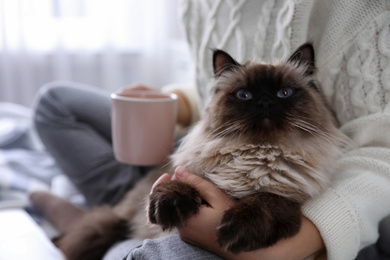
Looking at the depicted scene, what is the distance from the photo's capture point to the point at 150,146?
3.66 feet

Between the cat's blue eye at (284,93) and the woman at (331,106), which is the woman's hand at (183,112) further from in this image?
the cat's blue eye at (284,93)

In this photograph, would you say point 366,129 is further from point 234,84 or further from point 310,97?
point 234,84

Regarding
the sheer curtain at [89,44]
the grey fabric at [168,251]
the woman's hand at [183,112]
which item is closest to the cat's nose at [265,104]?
the grey fabric at [168,251]

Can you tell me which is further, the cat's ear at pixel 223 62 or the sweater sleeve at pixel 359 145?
the cat's ear at pixel 223 62

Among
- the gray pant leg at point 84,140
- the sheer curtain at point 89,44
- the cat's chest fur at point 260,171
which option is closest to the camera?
the cat's chest fur at point 260,171

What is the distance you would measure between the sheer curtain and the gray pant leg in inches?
49.7

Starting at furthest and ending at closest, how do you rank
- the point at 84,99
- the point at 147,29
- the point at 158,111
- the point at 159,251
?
the point at 147,29 < the point at 84,99 < the point at 158,111 < the point at 159,251

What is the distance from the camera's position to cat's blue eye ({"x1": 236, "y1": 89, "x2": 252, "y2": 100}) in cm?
85

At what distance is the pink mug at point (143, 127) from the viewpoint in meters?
1.05

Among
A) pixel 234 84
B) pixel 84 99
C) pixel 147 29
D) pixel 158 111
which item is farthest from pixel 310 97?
pixel 147 29

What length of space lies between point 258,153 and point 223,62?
0.93 ft

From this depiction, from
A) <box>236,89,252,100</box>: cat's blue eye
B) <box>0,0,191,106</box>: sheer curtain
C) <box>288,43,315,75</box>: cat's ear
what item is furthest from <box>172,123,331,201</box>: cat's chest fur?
<box>0,0,191,106</box>: sheer curtain

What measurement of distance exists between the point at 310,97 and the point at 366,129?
0.20 meters

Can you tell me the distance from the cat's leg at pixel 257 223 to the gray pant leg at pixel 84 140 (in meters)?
0.70
